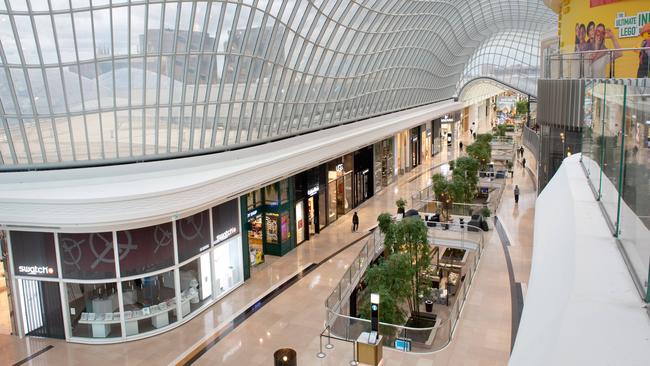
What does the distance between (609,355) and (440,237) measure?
1043 inches

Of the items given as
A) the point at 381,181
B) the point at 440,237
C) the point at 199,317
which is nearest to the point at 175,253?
the point at 199,317

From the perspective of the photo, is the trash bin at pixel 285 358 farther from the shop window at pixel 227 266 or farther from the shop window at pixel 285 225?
the shop window at pixel 285 225

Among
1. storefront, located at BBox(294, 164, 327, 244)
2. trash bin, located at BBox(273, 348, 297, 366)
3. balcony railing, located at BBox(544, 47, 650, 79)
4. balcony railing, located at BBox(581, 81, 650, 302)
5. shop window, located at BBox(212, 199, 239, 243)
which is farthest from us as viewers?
storefront, located at BBox(294, 164, 327, 244)

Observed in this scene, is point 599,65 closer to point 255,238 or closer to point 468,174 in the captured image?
point 255,238

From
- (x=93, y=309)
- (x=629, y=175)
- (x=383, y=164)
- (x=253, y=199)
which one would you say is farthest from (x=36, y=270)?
(x=383, y=164)

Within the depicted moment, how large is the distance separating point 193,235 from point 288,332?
518cm

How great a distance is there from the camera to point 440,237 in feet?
91.6

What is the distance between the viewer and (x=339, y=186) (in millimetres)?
34812

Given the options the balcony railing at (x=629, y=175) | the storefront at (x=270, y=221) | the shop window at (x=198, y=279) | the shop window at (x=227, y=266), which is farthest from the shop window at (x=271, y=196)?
the balcony railing at (x=629, y=175)

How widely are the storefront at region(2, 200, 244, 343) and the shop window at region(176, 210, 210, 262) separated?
53 millimetres

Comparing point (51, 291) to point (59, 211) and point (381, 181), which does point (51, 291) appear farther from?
point (381, 181)

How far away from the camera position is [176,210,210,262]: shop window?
65.4 feet

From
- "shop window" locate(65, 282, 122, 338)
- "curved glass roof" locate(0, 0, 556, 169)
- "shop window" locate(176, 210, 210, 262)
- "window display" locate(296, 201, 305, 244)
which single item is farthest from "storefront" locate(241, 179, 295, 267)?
"shop window" locate(65, 282, 122, 338)

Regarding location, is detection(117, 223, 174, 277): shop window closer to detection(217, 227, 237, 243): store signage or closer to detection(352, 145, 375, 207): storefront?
detection(217, 227, 237, 243): store signage
